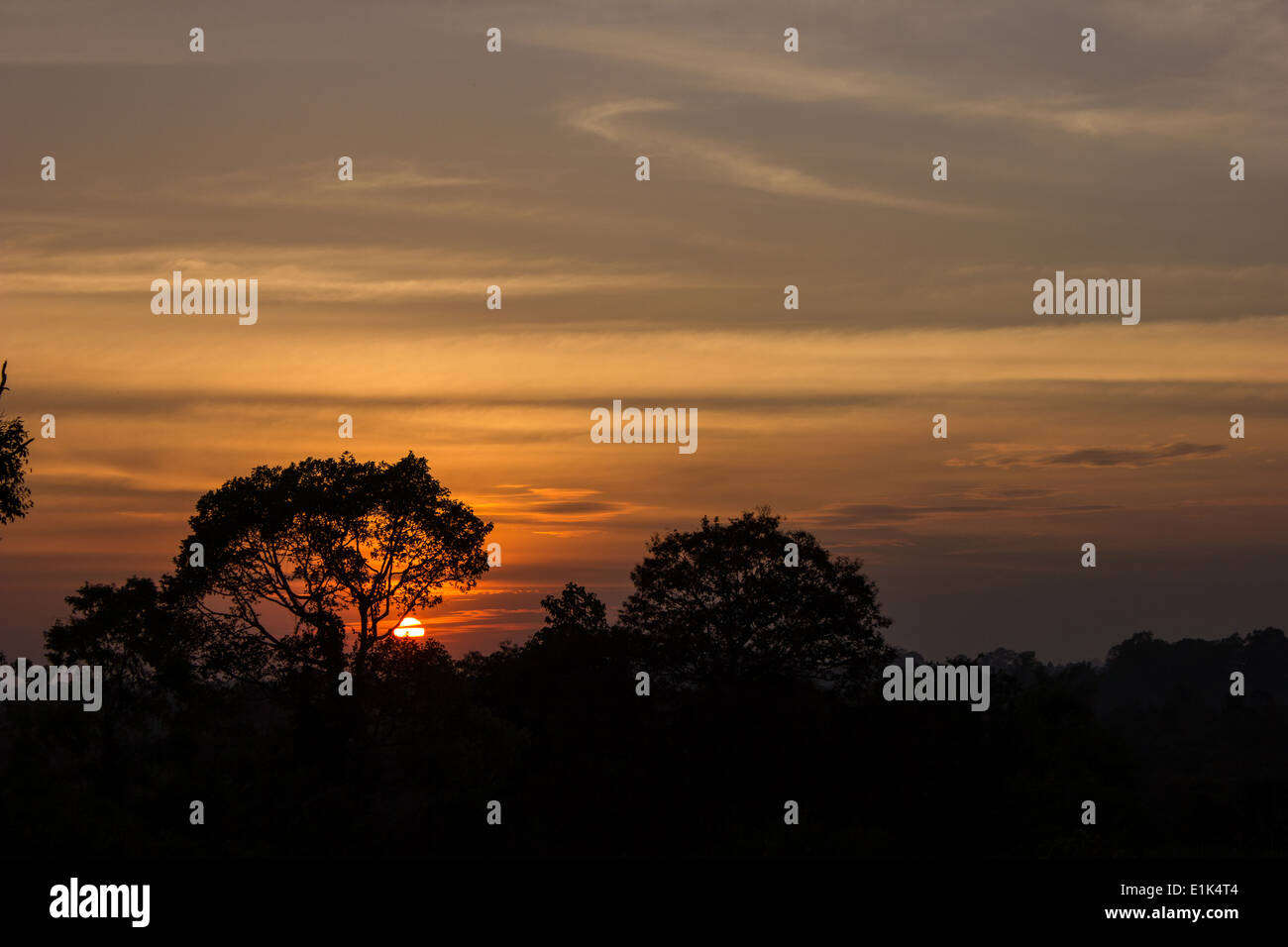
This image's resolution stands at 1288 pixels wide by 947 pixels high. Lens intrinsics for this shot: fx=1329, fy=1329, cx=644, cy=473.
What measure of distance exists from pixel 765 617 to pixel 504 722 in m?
14.4

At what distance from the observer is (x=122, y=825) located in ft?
148

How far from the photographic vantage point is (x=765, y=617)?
61.4 metres

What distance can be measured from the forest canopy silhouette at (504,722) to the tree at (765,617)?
4.3 inches

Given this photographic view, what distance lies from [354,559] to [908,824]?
25336 mm

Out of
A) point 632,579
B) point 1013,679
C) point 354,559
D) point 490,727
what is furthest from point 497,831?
point 1013,679

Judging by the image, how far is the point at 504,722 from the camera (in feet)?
174

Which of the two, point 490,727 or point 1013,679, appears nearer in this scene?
point 490,727

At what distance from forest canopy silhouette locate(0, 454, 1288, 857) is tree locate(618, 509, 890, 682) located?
4.3 inches

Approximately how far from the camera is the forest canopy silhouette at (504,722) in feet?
161

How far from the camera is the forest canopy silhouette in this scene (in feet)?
161

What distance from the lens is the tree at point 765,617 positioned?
200ft

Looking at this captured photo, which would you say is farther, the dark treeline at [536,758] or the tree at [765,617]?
the tree at [765,617]
